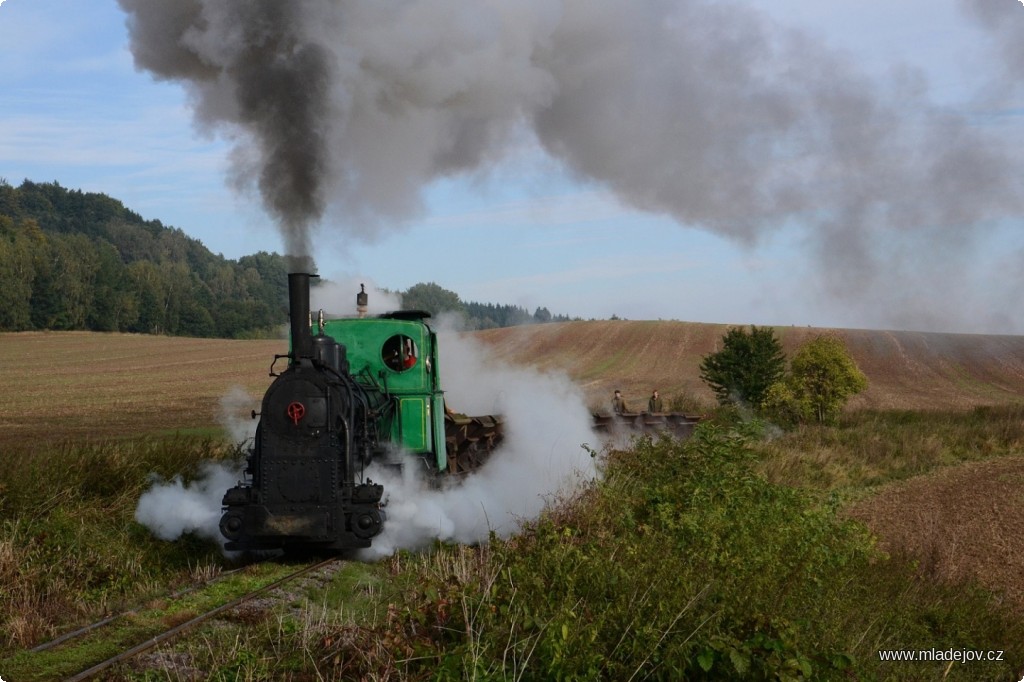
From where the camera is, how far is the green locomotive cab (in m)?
9.84

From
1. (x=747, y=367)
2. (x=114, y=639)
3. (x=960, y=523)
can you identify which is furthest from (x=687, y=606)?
(x=747, y=367)

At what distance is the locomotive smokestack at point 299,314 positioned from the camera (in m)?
8.05

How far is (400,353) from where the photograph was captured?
33.1 ft

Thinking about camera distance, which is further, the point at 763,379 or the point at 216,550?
the point at 763,379

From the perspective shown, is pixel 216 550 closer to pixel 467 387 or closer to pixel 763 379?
pixel 467 387

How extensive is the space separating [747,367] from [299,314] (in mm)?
20770

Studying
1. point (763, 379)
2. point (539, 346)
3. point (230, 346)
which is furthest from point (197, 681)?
point (230, 346)

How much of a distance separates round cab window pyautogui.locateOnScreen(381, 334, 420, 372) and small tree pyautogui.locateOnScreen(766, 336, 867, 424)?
55.8 ft

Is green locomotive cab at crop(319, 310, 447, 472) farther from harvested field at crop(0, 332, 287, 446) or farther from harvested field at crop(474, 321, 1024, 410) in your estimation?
harvested field at crop(474, 321, 1024, 410)

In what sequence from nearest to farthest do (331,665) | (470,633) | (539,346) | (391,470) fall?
(470,633)
(331,665)
(391,470)
(539,346)

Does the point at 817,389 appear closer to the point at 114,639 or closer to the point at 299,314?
the point at 299,314

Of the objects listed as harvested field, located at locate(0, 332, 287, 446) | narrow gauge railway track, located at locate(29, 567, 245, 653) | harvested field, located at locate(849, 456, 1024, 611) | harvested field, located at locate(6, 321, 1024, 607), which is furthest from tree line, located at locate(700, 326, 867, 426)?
narrow gauge railway track, located at locate(29, 567, 245, 653)

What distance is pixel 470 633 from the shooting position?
4223 millimetres

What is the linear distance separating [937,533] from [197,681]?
8.36 m
